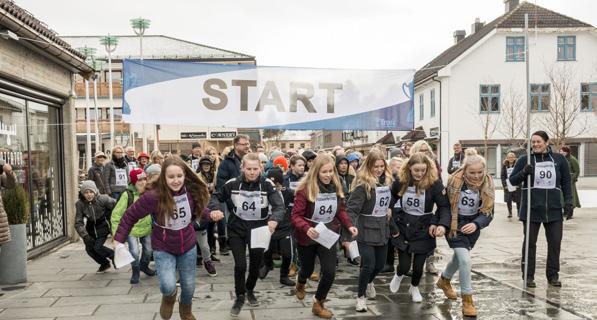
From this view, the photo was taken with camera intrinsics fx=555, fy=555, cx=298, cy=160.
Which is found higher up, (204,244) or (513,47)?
(513,47)

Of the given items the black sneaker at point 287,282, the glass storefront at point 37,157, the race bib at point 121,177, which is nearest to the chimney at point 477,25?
the race bib at point 121,177

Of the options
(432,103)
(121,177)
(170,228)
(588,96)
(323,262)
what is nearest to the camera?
(170,228)

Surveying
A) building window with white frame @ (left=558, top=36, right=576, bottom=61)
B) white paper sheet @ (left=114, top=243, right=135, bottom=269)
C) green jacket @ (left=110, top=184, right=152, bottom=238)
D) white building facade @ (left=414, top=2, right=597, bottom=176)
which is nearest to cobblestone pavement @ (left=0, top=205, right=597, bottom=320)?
green jacket @ (left=110, top=184, right=152, bottom=238)

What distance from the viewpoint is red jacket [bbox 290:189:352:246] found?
584cm

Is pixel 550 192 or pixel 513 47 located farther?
pixel 513 47

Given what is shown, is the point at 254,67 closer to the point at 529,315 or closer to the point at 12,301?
the point at 12,301

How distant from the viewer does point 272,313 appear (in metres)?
5.93

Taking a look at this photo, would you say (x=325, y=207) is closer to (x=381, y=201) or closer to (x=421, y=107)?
(x=381, y=201)

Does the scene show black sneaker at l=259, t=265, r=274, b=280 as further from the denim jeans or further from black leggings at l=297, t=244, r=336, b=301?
black leggings at l=297, t=244, r=336, b=301

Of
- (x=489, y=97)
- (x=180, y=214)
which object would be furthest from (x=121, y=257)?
(x=489, y=97)

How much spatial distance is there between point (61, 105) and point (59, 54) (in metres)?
1.72

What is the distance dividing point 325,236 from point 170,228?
5.08 ft

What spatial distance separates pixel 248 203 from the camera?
19.7ft

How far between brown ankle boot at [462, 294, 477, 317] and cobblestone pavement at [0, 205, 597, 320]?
0.11 m
